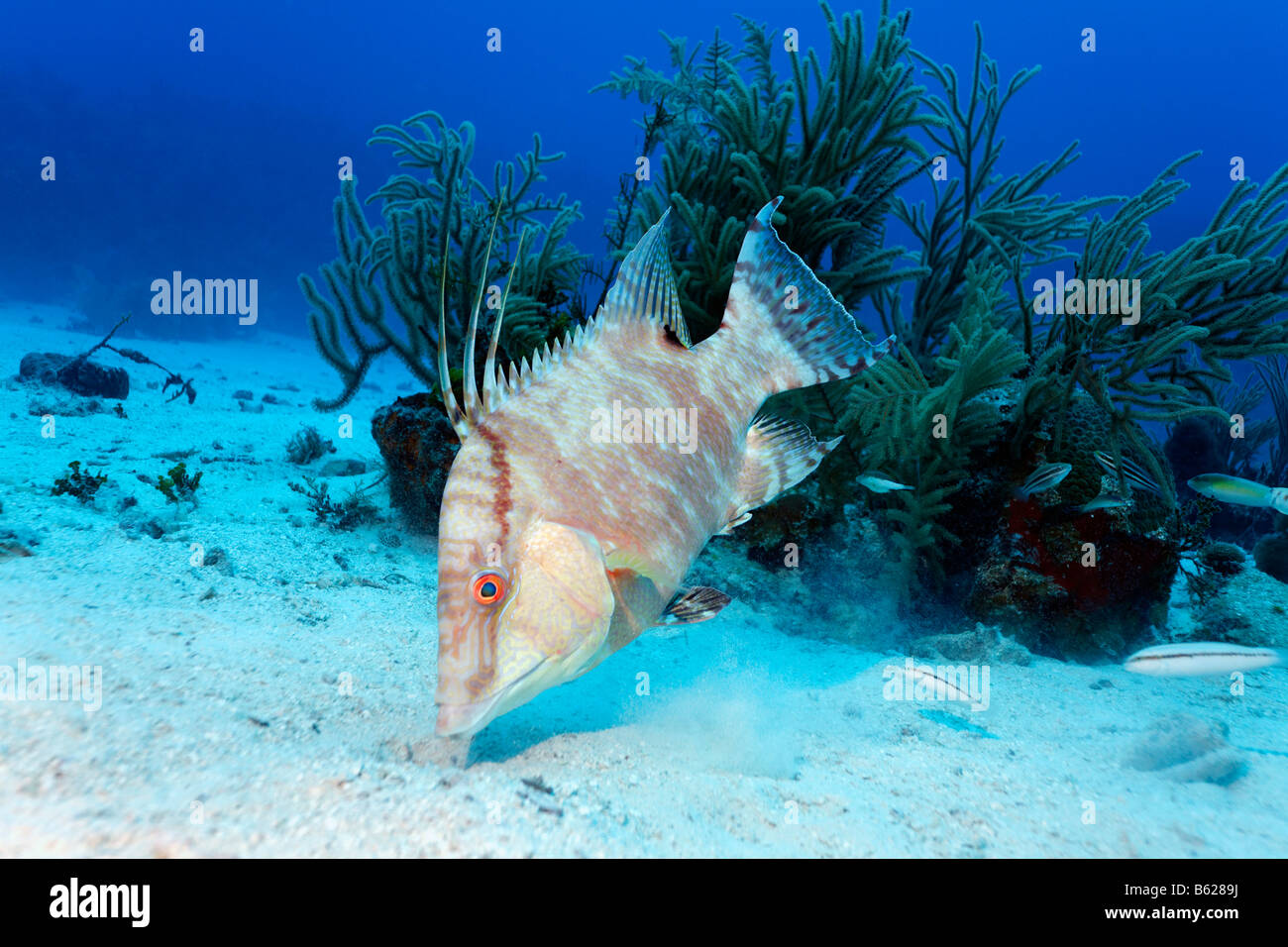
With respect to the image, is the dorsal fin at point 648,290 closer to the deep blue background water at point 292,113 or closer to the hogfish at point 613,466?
the hogfish at point 613,466

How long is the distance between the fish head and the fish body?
283 centimetres

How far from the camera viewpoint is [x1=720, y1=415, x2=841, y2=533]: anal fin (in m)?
2.87

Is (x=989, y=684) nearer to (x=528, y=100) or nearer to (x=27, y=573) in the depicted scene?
(x=27, y=573)

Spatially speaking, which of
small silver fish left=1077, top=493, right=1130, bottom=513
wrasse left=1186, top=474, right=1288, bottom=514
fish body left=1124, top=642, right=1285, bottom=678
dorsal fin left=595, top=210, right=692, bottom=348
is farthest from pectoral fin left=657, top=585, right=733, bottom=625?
wrasse left=1186, top=474, right=1288, bottom=514

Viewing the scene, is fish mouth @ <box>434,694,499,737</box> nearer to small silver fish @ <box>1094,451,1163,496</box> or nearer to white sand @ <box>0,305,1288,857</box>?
white sand @ <box>0,305,1288,857</box>

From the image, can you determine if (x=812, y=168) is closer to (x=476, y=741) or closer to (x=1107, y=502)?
(x=1107, y=502)

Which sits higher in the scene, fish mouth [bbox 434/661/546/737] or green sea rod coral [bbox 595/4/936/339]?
green sea rod coral [bbox 595/4/936/339]

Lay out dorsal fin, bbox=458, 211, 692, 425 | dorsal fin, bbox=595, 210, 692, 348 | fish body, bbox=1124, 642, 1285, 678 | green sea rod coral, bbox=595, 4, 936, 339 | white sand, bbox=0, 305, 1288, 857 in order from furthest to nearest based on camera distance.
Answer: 1. green sea rod coral, bbox=595, 4, 936, 339
2. fish body, bbox=1124, 642, 1285, 678
3. dorsal fin, bbox=595, 210, 692, 348
4. dorsal fin, bbox=458, 211, 692, 425
5. white sand, bbox=0, 305, 1288, 857

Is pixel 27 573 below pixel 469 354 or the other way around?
below

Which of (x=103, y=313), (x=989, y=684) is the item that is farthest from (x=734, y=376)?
(x=103, y=313)

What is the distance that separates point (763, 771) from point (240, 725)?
6.93 ft

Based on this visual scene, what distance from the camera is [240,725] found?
213cm

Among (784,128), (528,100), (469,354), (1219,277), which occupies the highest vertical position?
(528,100)

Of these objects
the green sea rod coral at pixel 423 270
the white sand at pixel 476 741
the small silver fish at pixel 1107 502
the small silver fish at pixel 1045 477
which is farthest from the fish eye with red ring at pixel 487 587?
the small silver fish at pixel 1107 502
